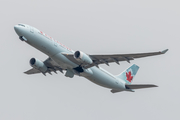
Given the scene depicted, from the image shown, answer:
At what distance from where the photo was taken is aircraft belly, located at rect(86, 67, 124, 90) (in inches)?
1480

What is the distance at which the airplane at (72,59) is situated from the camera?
103ft

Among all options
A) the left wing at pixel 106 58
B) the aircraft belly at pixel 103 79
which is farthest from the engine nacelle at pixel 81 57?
the aircraft belly at pixel 103 79

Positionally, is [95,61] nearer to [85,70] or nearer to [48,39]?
[85,70]

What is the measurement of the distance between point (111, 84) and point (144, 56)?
9.21m

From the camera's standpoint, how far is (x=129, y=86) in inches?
1630

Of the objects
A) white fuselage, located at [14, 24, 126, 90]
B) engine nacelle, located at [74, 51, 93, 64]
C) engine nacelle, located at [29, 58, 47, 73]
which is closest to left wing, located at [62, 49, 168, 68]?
white fuselage, located at [14, 24, 126, 90]

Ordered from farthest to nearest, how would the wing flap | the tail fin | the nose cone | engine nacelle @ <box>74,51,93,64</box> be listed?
the tail fin
the wing flap
engine nacelle @ <box>74,51,93,64</box>
the nose cone

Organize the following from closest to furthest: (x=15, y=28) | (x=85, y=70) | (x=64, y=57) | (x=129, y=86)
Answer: (x=15, y=28), (x=64, y=57), (x=85, y=70), (x=129, y=86)

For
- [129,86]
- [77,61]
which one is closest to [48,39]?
[77,61]

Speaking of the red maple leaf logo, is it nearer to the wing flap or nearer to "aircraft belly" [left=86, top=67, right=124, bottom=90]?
"aircraft belly" [left=86, top=67, right=124, bottom=90]

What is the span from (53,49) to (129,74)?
17.5 m

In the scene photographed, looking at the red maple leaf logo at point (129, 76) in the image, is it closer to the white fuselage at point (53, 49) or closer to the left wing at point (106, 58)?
the white fuselage at point (53, 49)

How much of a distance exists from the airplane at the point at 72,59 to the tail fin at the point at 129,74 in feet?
7.31

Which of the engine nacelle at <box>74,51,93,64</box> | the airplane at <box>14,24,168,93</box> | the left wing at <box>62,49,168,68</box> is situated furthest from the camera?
the left wing at <box>62,49,168,68</box>
